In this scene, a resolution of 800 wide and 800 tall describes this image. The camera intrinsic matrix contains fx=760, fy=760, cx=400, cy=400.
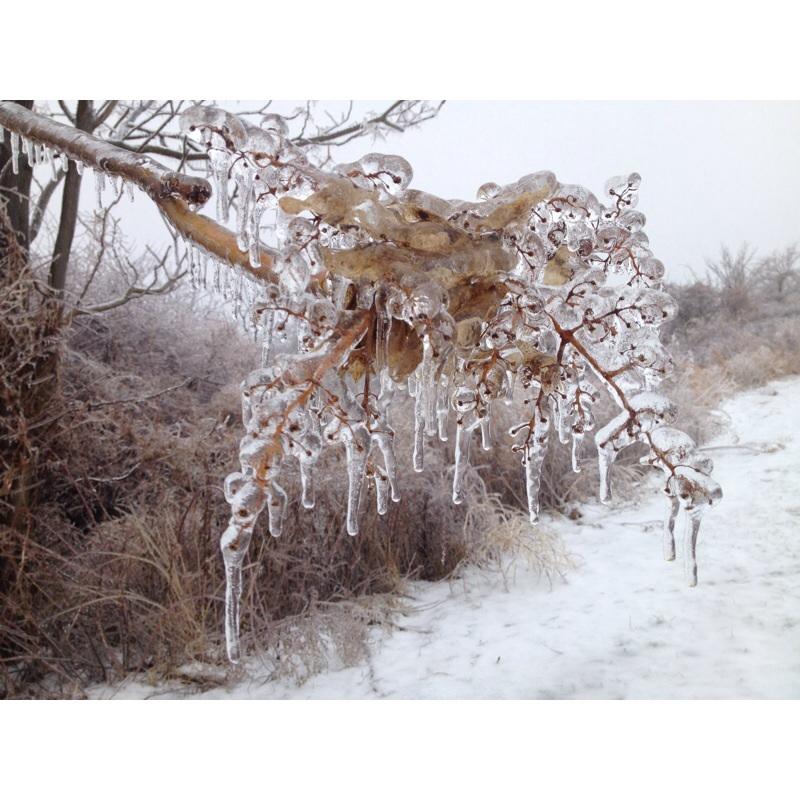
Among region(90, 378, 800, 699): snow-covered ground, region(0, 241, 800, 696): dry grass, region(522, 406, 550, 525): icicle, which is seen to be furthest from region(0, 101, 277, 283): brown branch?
region(90, 378, 800, 699): snow-covered ground

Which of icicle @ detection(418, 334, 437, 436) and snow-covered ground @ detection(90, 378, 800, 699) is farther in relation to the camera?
A: snow-covered ground @ detection(90, 378, 800, 699)

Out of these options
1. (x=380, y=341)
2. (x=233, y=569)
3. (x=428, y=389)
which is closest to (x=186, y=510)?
(x=233, y=569)

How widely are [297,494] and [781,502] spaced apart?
3.75 ft

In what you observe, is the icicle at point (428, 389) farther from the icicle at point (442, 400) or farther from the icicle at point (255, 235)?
the icicle at point (255, 235)

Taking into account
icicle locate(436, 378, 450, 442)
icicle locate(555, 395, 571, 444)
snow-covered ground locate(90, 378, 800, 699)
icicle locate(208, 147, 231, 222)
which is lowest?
snow-covered ground locate(90, 378, 800, 699)

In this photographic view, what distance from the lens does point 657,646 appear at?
1625 millimetres

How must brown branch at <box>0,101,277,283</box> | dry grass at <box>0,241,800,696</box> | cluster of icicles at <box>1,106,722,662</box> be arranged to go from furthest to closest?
1. dry grass at <box>0,241,800,696</box>
2. brown branch at <box>0,101,277,283</box>
3. cluster of icicles at <box>1,106,722,662</box>

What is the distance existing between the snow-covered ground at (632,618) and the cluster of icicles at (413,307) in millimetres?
1004

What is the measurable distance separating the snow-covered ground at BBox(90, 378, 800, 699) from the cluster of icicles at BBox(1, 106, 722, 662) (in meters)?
1.00

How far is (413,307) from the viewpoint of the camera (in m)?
0.52

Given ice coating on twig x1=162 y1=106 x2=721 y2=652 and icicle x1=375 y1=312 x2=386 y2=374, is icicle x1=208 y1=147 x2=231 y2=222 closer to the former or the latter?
Answer: ice coating on twig x1=162 y1=106 x2=721 y2=652

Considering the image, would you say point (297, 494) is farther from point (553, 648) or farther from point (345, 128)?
point (345, 128)

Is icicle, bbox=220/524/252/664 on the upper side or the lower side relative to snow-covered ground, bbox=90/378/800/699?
upper

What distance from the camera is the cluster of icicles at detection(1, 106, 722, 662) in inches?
21.4
